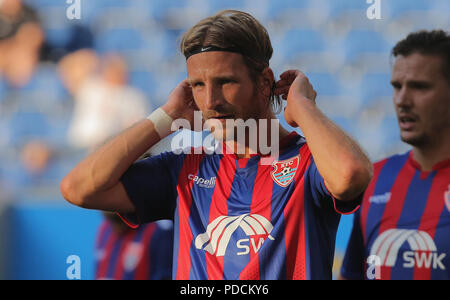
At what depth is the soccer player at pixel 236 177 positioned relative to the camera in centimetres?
176

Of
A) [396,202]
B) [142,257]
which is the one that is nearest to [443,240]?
[396,202]

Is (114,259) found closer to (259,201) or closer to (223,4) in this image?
(259,201)

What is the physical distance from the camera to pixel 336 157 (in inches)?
65.1

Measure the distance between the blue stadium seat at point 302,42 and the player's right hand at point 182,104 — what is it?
13.3 feet

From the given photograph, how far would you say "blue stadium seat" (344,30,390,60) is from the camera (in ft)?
19.7

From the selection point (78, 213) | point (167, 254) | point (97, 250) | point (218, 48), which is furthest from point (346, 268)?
point (78, 213)

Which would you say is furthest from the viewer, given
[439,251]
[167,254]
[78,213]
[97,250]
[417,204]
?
[78,213]

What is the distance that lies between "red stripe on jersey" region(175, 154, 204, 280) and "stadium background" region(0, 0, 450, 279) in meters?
3.35

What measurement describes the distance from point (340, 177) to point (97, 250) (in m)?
2.44

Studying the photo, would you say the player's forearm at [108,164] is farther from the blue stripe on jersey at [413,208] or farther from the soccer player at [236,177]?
the blue stripe on jersey at [413,208]

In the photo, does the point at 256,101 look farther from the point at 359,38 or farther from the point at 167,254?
the point at 359,38

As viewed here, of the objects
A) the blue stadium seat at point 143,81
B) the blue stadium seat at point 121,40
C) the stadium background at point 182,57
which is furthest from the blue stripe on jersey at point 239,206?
the blue stadium seat at point 121,40

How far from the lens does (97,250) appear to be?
147 inches

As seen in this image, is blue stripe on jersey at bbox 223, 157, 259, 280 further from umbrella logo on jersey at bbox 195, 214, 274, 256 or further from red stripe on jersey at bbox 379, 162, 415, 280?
red stripe on jersey at bbox 379, 162, 415, 280
